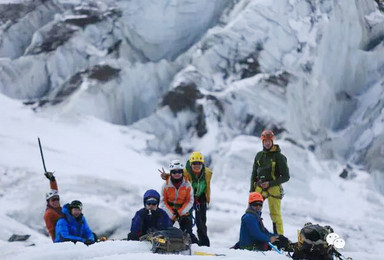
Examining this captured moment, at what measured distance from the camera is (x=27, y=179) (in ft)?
42.7

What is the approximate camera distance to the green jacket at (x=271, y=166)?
8.35 m

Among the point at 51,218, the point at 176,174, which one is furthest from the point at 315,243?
the point at 51,218

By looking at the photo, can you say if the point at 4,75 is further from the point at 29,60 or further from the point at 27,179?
the point at 27,179

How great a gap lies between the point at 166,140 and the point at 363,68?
7194 millimetres

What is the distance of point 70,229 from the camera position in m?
7.43

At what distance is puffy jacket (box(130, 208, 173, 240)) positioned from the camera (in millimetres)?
6941

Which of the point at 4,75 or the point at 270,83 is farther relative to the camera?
the point at 4,75

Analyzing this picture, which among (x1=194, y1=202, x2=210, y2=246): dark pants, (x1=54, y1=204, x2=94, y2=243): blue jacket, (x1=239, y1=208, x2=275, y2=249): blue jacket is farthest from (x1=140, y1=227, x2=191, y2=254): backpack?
(x1=194, y1=202, x2=210, y2=246): dark pants

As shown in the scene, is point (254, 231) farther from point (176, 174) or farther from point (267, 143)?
point (267, 143)

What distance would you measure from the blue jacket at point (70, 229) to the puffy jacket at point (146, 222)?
755 millimetres

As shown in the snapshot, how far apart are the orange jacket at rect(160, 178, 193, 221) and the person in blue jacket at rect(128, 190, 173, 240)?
638 mm

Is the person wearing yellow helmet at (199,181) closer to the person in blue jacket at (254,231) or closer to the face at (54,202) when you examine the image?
the person in blue jacket at (254,231)

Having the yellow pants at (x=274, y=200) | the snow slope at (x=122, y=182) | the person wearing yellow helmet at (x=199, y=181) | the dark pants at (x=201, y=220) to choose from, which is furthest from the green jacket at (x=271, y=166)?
the snow slope at (x=122, y=182)

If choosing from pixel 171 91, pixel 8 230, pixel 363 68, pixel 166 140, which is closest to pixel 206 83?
pixel 171 91
